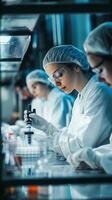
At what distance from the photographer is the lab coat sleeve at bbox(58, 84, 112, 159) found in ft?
8.07

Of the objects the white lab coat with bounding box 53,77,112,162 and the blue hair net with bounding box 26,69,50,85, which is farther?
the blue hair net with bounding box 26,69,50,85

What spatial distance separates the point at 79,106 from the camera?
2.74m

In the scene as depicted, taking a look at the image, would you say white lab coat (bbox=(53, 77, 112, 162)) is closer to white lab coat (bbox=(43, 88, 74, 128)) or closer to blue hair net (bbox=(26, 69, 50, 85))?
white lab coat (bbox=(43, 88, 74, 128))

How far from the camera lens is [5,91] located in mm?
11727

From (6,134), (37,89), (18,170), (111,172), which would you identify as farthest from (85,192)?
(37,89)

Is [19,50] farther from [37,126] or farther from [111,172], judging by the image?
A: [111,172]

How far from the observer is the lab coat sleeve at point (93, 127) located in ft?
8.07

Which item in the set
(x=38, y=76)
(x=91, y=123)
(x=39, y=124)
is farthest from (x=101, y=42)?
(x=38, y=76)

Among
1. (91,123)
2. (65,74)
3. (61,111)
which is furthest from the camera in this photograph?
(61,111)

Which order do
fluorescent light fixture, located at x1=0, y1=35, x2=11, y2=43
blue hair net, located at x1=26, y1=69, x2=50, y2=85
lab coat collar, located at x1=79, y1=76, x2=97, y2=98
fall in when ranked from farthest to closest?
1. blue hair net, located at x1=26, y1=69, x2=50, y2=85
2. lab coat collar, located at x1=79, y1=76, x2=97, y2=98
3. fluorescent light fixture, located at x1=0, y1=35, x2=11, y2=43

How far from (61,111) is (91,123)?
2011 millimetres

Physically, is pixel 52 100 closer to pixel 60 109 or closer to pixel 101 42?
pixel 60 109

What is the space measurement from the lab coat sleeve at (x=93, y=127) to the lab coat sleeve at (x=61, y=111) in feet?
5.89

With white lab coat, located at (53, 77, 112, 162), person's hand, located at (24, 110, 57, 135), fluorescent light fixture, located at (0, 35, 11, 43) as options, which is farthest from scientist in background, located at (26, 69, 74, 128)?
fluorescent light fixture, located at (0, 35, 11, 43)
